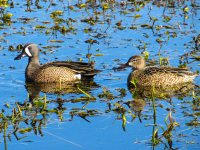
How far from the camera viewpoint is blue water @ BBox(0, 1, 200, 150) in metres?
10.3

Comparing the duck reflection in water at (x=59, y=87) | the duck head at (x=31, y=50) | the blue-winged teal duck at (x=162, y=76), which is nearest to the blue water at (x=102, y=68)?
the duck reflection in water at (x=59, y=87)

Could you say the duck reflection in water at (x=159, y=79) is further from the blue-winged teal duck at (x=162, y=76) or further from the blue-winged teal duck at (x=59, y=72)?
the blue-winged teal duck at (x=59, y=72)

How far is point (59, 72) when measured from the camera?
1422 cm

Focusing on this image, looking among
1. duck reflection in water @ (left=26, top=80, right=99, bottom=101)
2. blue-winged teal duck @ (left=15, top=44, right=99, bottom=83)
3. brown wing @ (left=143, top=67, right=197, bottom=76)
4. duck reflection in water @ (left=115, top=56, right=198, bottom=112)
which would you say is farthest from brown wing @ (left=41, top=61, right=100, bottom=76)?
brown wing @ (left=143, top=67, right=197, bottom=76)

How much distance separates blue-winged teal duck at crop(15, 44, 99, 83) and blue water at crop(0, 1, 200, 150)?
205 mm

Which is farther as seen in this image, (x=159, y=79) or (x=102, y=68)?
(x=102, y=68)

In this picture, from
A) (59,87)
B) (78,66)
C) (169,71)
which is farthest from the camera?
(78,66)

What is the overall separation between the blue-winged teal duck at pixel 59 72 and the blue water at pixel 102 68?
205 mm

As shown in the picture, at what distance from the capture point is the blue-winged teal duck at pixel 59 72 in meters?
14.2

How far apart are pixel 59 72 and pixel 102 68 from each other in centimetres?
91

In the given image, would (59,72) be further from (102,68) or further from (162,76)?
(162,76)

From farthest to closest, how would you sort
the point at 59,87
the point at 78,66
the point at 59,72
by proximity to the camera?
the point at 78,66 < the point at 59,72 < the point at 59,87

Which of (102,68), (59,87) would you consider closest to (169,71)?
(102,68)

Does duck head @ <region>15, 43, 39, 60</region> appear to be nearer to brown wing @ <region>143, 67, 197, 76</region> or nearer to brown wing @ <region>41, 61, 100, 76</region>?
brown wing @ <region>41, 61, 100, 76</region>
